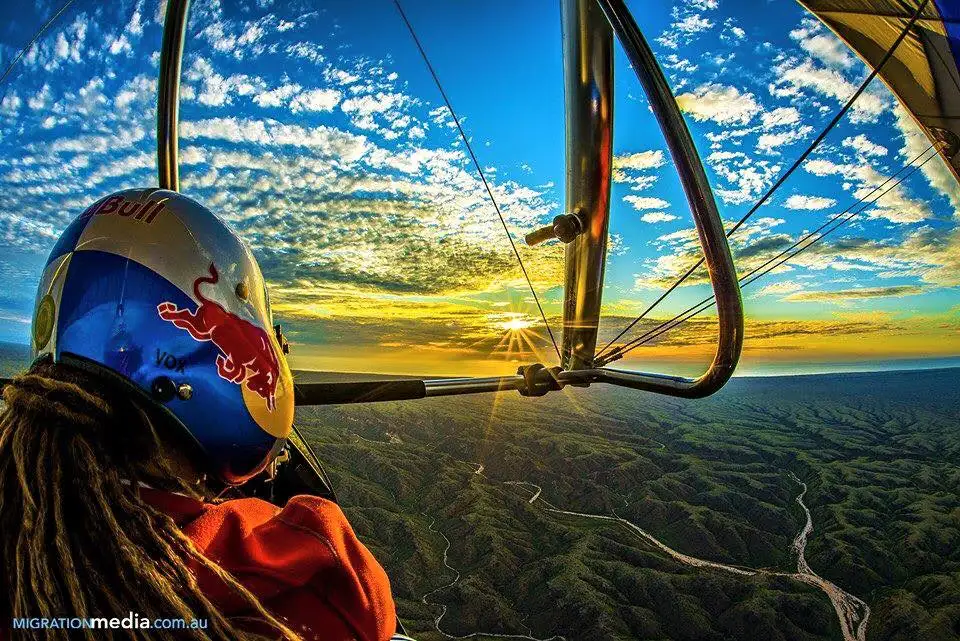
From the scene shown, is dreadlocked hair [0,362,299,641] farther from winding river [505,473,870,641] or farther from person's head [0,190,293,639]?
winding river [505,473,870,641]

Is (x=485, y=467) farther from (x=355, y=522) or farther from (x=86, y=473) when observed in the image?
(x=86, y=473)

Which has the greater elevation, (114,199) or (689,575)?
(114,199)

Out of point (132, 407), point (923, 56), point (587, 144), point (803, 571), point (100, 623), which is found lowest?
point (803, 571)

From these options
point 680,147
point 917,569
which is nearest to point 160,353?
point 680,147

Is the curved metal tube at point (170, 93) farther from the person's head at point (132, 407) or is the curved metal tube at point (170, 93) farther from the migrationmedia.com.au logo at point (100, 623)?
the migrationmedia.com.au logo at point (100, 623)

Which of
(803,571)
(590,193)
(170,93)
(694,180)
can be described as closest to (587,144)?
(590,193)

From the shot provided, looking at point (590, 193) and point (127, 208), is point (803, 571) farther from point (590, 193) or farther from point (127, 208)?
point (127, 208)
